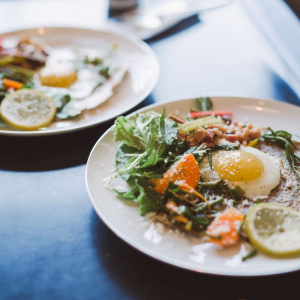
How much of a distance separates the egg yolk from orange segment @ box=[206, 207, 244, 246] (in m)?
0.35

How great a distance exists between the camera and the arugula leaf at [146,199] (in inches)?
82.8

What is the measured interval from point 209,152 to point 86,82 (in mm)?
1791

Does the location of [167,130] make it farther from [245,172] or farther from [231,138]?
[245,172]

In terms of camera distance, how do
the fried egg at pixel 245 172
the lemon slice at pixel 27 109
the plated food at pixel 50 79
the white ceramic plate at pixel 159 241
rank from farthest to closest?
the plated food at pixel 50 79 < the lemon slice at pixel 27 109 < the fried egg at pixel 245 172 < the white ceramic plate at pixel 159 241

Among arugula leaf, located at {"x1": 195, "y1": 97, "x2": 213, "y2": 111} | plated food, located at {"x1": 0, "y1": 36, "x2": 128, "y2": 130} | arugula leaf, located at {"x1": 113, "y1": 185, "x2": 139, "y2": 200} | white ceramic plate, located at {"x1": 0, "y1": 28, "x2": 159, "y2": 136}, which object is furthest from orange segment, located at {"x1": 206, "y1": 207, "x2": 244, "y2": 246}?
plated food, located at {"x1": 0, "y1": 36, "x2": 128, "y2": 130}

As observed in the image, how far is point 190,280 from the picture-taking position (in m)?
1.89

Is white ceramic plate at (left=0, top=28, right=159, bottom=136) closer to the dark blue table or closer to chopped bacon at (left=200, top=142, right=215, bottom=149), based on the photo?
the dark blue table

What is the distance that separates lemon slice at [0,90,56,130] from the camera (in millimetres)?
3010

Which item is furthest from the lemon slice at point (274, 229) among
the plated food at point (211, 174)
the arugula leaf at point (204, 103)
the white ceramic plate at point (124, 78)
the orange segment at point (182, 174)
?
the white ceramic plate at point (124, 78)

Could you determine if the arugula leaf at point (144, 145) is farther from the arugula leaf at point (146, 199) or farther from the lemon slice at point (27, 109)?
the lemon slice at point (27, 109)

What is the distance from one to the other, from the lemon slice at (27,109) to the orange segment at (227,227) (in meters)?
1.76

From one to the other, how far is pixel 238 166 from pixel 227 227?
57cm

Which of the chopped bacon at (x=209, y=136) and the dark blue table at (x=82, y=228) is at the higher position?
the chopped bacon at (x=209, y=136)

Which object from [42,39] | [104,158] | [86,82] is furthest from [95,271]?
[42,39]
